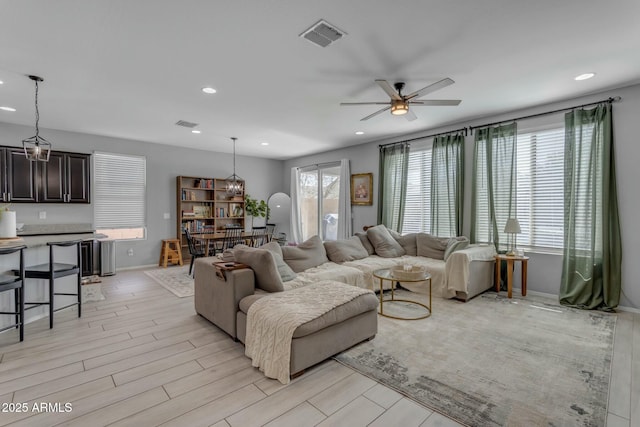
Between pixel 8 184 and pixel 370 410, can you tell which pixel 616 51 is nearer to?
pixel 370 410

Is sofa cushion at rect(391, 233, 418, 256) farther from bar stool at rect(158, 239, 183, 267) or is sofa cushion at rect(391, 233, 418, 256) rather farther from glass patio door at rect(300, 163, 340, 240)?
bar stool at rect(158, 239, 183, 267)

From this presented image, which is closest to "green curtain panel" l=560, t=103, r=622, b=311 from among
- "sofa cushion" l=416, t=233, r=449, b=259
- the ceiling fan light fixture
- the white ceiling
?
the white ceiling

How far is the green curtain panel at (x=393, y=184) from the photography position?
19.3 feet

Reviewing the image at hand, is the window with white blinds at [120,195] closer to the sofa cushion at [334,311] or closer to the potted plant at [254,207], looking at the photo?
the potted plant at [254,207]

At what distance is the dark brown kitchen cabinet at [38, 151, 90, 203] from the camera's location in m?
5.23

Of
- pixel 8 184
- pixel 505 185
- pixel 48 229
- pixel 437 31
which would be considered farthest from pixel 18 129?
pixel 505 185

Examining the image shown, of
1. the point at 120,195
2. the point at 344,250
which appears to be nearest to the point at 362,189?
the point at 344,250

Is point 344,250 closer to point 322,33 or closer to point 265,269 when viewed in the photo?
point 265,269

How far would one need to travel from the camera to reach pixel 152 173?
6641 millimetres

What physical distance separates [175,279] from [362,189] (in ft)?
13.6

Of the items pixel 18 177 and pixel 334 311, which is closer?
pixel 334 311

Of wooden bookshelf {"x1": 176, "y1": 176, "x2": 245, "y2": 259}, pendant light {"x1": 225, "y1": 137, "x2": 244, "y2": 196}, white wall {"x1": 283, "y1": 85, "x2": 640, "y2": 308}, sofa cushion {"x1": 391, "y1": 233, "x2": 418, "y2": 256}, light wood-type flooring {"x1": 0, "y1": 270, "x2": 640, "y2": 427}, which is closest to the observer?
light wood-type flooring {"x1": 0, "y1": 270, "x2": 640, "y2": 427}

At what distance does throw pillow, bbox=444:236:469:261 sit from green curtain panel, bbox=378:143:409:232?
1230mm

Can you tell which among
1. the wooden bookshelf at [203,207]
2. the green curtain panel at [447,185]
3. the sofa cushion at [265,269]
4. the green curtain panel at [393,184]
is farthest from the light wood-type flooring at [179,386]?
the wooden bookshelf at [203,207]
